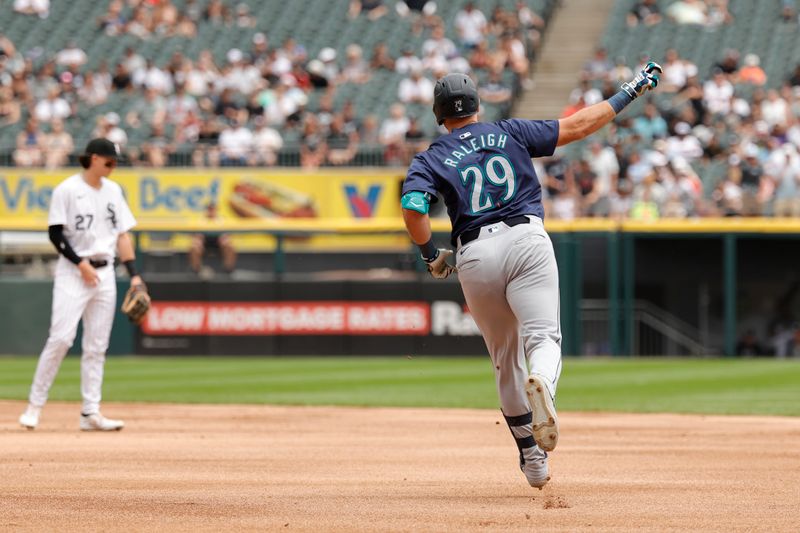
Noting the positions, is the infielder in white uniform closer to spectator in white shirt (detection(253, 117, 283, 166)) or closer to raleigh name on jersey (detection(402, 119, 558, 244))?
raleigh name on jersey (detection(402, 119, 558, 244))

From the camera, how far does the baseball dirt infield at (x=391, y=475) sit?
239 inches

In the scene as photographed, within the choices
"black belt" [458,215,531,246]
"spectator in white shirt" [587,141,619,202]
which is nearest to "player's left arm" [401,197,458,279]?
"black belt" [458,215,531,246]

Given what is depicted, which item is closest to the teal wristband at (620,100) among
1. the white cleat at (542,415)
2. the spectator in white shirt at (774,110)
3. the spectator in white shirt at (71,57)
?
the white cleat at (542,415)

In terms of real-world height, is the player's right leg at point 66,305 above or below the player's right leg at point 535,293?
below

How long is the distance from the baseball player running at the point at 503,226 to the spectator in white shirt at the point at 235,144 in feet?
58.8

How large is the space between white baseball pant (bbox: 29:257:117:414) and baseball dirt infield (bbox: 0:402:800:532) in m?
0.40

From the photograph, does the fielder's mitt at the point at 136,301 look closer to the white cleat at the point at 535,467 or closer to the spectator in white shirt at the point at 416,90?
the white cleat at the point at 535,467

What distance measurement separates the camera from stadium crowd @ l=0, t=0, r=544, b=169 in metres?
24.8

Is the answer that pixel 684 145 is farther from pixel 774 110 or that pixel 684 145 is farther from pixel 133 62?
pixel 133 62

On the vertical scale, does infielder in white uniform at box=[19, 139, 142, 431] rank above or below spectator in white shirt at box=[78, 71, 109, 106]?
below

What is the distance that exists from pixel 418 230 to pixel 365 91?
20.2 m

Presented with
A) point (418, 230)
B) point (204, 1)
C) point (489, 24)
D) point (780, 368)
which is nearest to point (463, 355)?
Answer: point (780, 368)

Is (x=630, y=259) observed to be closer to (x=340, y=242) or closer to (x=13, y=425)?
(x=340, y=242)

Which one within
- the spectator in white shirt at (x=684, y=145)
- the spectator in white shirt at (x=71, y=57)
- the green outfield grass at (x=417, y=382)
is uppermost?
the spectator in white shirt at (x=71, y=57)
